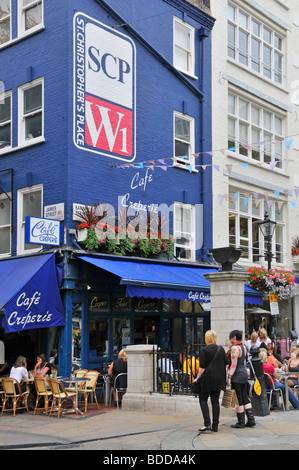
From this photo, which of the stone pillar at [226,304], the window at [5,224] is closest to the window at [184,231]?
the window at [5,224]

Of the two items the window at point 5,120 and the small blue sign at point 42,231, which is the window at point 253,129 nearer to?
the window at point 5,120

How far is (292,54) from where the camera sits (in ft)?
83.9

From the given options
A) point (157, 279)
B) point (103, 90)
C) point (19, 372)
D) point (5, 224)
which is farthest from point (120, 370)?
point (103, 90)

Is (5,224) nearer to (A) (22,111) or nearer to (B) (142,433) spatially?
(A) (22,111)

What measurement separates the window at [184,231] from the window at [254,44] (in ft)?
21.3

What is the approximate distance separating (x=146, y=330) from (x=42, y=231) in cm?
483

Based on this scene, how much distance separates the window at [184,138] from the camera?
1942 cm

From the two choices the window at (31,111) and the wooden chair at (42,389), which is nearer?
the wooden chair at (42,389)

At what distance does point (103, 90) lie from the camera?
16734 millimetres

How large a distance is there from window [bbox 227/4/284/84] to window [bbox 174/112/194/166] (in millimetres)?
4040

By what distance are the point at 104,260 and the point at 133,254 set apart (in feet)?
4.69

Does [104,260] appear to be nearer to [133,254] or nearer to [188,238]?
[133,254]
